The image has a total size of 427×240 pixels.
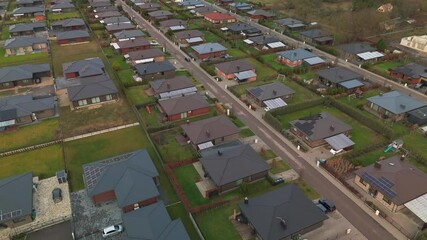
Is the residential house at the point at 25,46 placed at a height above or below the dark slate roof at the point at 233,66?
below

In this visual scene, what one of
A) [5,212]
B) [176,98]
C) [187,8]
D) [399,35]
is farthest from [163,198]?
[187,8]

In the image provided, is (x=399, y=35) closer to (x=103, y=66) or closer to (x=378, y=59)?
(x=378, y=59)

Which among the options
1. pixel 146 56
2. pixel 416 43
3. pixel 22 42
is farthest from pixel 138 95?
pixel 416 43

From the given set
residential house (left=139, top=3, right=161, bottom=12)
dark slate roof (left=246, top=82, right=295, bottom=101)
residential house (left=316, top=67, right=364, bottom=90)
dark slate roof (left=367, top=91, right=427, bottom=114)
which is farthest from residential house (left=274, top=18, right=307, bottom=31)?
dark slate roof (left=367, top=91, right=427, bottom=114)

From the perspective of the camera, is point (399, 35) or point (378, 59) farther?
point (399, 35)

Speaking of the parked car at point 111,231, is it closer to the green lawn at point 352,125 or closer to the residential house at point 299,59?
the green lawn at point 352,125

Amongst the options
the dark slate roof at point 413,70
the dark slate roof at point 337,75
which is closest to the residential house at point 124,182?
the dark slate roof at point 337,75

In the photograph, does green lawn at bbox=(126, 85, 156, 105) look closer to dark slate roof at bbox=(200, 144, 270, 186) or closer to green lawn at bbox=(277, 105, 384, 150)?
dark slate roof at bbox=(200, 144, 270, 186)
